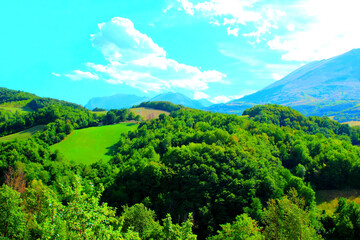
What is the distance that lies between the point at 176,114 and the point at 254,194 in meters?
84.2

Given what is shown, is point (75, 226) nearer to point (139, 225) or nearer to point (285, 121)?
point (139, 225)

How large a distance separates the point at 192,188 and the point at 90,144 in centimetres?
6447

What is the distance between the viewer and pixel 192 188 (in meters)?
45.7

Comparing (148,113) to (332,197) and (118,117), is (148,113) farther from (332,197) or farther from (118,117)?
(332,197)

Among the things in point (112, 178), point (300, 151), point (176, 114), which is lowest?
point (112, 178)

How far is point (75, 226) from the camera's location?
10430mm

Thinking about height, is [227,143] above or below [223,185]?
above

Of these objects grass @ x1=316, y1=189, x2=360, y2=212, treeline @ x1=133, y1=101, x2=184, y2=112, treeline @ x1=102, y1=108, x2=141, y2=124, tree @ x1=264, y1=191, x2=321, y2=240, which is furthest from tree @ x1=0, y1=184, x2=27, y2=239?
treeline @ x1=133, y1=101, x2=184, y2=112

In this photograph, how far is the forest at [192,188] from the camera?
21.8m

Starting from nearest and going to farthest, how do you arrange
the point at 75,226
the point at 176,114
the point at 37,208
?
the point at 75,226 < the point at 37,208 < the point at 176,114

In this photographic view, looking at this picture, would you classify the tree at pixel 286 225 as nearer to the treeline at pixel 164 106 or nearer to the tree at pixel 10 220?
the tree at pixel 10 220

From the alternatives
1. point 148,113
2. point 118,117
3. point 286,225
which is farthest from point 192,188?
point 148,113

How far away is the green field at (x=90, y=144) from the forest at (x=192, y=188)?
202 inches

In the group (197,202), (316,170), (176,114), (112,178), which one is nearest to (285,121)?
(316,170)
